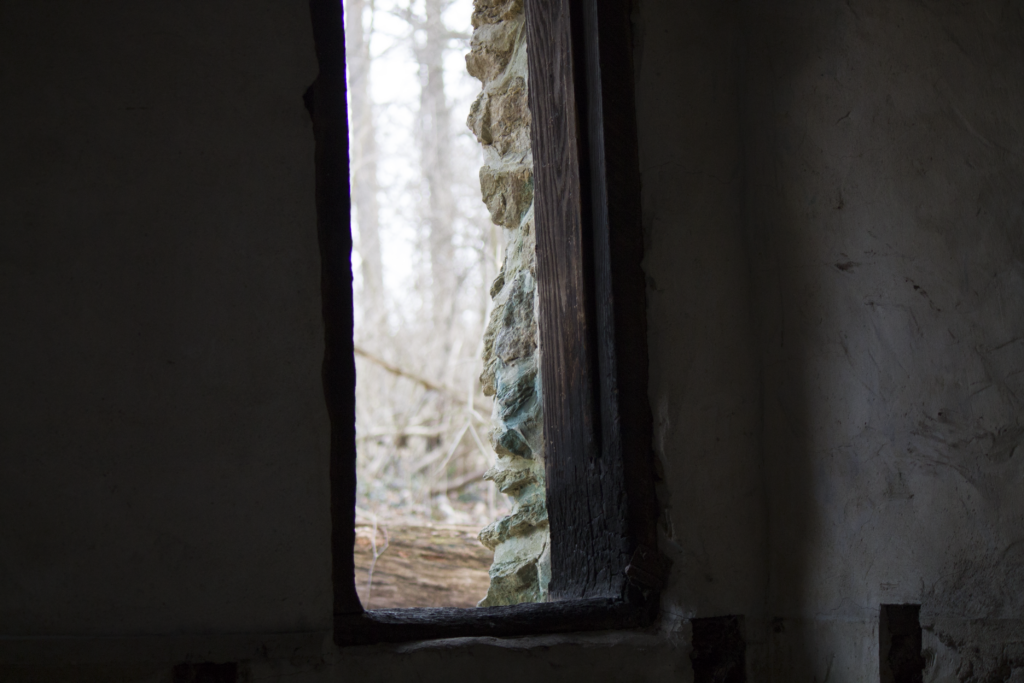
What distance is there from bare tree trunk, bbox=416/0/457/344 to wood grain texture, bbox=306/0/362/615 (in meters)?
5.30

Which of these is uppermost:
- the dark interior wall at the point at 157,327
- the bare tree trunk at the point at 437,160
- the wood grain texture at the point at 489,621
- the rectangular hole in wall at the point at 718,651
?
the bare tree trunk at the point at 437,160

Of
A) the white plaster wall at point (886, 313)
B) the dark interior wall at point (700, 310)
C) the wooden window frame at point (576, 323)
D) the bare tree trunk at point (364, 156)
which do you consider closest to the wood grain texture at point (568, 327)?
the wooden window frame at point (576, 323)

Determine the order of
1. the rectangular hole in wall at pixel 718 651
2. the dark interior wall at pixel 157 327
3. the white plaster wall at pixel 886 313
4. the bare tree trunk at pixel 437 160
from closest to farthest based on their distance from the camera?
the dark interior wall at pixel 157 327 → the white plaster wall at pixel 886 313 → the rectangular hole in wall at pixel 718 651 → the bare tree trunk at pixel 437 160

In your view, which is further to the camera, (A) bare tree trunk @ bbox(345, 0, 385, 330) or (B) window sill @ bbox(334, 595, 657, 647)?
(A) bare tree trunk @ bbox(345, 0, 385, 330)

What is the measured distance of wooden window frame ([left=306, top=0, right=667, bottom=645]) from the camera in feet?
4.74

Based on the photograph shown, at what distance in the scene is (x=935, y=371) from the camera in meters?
1.45

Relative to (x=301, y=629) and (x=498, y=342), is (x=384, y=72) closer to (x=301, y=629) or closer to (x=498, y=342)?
(x=498, y=342)

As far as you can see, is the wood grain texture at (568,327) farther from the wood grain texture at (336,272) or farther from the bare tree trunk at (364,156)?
the bare tree trunk at (364,156)

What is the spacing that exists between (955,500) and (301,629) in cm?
108

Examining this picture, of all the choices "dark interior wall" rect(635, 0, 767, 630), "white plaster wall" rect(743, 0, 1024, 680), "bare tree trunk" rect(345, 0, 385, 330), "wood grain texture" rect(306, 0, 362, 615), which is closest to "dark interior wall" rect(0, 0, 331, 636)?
"wood grain texture" rect(306, 0, 362, 615)

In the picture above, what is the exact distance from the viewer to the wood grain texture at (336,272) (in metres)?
1.40

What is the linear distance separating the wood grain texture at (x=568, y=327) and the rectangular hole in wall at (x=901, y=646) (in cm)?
45

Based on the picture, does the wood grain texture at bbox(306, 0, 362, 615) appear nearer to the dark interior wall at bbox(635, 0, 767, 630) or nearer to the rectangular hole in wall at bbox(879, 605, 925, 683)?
the dark interior wall at bbox(635, 0, 767, 630)

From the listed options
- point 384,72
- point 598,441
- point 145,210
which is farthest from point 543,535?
point 384,72
